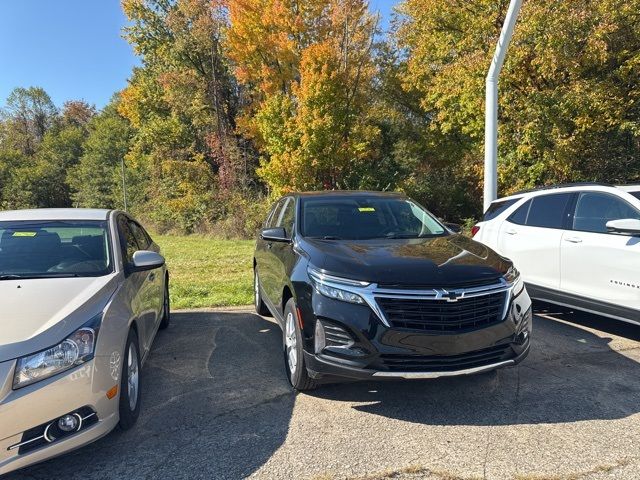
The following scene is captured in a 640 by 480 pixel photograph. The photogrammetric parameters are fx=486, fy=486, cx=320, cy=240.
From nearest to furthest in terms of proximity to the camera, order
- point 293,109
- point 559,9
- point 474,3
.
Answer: point 559,9 → point 474,3 → point 293,109

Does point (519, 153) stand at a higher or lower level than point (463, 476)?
higher

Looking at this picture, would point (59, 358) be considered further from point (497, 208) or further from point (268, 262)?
point (497, 208)

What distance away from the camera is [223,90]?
2781cm

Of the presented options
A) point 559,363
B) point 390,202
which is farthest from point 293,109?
point 559,363

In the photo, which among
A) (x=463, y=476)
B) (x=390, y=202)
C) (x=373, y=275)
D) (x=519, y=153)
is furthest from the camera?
(x=519, y=153)

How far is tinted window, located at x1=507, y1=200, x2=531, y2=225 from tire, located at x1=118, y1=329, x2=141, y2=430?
17.0ft

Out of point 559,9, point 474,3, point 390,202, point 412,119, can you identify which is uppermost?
point 474,3

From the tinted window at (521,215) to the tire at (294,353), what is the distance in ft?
12.8

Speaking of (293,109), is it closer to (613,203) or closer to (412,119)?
(412,119)

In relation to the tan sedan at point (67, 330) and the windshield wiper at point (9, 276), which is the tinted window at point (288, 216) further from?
the windshield wiper at point (9, 276)

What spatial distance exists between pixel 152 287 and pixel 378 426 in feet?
9.16

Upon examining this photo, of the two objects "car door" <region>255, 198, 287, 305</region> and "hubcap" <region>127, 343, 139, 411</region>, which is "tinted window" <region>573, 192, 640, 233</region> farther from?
"hubcap" <region>127, 343, 139, 411</region>

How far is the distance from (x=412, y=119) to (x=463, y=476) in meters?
22.7

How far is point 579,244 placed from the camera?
18.6 ft
